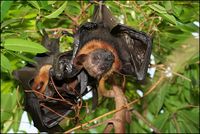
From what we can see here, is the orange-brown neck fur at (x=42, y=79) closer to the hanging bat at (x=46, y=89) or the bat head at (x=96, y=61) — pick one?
the hanging bat at (x=46, y=89)

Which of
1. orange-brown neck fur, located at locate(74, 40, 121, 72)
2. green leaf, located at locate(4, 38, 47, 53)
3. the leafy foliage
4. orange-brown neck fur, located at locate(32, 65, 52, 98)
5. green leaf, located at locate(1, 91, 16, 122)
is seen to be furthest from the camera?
green leaf, located at locate(1, 91, 16, 122)

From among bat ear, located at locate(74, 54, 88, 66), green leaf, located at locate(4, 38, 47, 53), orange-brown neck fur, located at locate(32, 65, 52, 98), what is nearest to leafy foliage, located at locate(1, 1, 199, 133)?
green leaf, located at locate(4, 38, 47, 53)

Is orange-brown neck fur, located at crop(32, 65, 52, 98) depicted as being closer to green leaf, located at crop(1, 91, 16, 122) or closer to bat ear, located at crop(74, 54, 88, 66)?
bat ear, located at crop(74, 54, 88, 66)

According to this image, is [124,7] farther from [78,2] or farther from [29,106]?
[29,106]

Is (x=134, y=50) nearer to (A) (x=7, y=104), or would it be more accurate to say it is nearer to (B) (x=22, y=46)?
(B) (x=22, y=46)

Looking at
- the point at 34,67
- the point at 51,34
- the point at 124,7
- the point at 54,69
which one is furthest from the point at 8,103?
the point at 124,7

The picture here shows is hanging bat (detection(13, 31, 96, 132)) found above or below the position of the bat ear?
below

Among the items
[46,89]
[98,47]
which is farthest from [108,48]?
[46,89]
